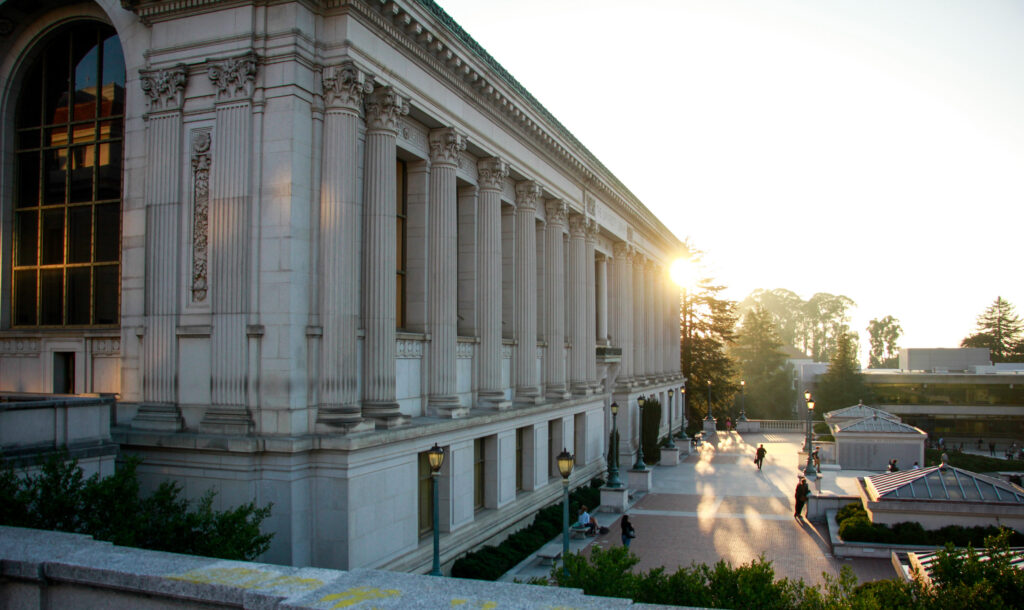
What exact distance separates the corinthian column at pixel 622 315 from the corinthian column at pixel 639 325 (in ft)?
10.1

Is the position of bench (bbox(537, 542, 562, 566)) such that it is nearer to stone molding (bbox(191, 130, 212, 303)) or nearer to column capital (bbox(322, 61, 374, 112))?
stone molding (bbox(191, 130, 212, 303))

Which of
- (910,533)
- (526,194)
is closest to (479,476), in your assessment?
(526,194)

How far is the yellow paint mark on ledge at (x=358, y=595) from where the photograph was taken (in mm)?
5941

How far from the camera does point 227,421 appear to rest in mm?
16547

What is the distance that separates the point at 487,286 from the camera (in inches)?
1009

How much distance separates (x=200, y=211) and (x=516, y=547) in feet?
44.3

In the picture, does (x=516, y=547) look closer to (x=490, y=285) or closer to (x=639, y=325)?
(x=490, y=285)

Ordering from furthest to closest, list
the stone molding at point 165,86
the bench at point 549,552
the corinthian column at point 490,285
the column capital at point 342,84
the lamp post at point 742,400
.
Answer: the lamp post at point 742,400 < the corinthian column at point 490,285 < the bench at point 549,552 < the stone molding at point 165,86 < the column capital at point 342,84

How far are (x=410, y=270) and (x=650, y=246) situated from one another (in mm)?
36116

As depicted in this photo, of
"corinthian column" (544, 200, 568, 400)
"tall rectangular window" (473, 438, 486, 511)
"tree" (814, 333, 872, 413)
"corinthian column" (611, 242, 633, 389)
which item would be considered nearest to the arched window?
"tall rectangular window" (473, 438, 486, 511)

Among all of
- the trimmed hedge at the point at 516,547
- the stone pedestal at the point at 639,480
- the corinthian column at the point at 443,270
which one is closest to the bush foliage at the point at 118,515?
the trimmed hedge at the point at 516,547

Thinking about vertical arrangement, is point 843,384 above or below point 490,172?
below

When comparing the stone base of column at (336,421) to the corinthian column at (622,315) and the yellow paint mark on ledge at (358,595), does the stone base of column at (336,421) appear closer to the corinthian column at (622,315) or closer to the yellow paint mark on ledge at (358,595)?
the yellow paint mark on ledge at (358,595)

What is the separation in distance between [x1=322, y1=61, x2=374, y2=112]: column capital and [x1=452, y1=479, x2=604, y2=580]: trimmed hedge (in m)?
12.3
